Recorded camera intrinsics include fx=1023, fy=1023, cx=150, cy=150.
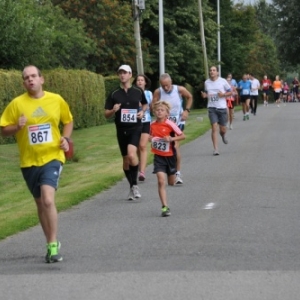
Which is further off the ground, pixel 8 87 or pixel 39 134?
pixel 39 134

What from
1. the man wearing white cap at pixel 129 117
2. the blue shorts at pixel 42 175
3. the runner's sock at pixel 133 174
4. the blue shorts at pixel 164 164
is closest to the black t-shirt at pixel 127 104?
the man wearing white cap at pixel 129 117

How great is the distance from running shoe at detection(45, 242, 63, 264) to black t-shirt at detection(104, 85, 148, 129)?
547 cm

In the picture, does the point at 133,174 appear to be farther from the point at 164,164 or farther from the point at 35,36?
the point at 35,36

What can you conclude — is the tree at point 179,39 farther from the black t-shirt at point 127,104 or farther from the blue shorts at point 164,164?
the blue shorts at point 164,164

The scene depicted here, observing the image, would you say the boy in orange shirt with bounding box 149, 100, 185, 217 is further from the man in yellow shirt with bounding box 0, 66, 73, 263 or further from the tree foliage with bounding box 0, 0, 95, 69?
the tree foliage with bounding box 0, 0, 95, 69

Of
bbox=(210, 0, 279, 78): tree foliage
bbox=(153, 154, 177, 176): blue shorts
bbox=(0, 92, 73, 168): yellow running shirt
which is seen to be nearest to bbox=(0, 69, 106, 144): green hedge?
bbox=(153, 154, 177, 176): blue shorts

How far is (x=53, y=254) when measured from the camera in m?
9.64

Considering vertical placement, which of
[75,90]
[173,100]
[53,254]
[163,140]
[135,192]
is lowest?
[75,90]

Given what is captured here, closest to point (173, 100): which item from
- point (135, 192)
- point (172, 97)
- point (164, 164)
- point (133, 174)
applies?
point (172, 97)

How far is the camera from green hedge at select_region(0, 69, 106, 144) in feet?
98.6

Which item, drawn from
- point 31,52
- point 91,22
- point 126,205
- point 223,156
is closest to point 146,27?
point 91,22

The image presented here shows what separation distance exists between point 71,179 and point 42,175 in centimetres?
954

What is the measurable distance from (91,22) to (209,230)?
136ft

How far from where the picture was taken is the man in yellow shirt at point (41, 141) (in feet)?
31.8
